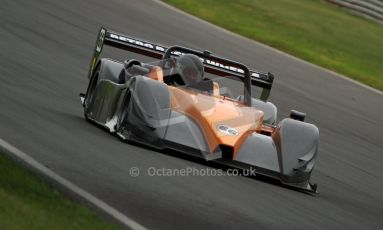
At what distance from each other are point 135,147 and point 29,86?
3.89 m

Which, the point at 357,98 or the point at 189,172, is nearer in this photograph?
the point at 189,172

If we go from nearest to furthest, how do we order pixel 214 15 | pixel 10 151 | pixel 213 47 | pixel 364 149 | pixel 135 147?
pixel 10 151 → pixel 135 147 → pixel 364 149 → pixel 213 47 → pixel 214 15

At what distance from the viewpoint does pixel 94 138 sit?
998 cm

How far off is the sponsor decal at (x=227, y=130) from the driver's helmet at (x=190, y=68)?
132 cm

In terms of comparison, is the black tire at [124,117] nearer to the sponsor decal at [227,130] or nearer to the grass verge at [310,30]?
the sponsor decal at [227,130]

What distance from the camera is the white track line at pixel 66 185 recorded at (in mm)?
6742

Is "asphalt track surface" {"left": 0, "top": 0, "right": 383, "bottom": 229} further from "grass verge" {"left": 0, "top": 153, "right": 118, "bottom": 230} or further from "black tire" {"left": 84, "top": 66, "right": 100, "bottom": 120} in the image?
"grass verge" {"left": 0, "top": 153, "right": 118, "bottom": 230}

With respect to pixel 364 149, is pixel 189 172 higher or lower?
higher

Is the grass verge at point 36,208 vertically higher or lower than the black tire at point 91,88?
higher

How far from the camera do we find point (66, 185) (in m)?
7.37

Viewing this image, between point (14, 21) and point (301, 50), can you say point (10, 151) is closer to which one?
point (14, 21)

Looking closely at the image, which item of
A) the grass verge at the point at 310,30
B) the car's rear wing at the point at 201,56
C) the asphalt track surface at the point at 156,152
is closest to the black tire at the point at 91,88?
the asphalt track surface at the point at 156,152

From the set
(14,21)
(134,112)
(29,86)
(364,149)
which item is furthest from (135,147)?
(14,21)

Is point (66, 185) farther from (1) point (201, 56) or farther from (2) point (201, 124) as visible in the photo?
(1) point (201, 56)
